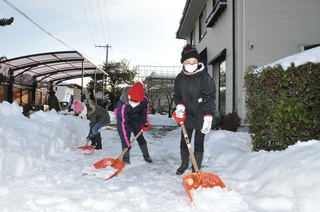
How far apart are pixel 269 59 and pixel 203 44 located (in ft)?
17.6

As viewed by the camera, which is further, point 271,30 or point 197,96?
point 271,30

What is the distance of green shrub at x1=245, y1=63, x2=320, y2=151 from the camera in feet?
10.6

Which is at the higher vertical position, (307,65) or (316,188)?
(307,65)

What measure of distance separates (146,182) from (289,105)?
2164 millimetres

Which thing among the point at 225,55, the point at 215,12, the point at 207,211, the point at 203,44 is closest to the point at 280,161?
the point at 207,211

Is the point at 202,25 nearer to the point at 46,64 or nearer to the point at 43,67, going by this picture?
the point at 46,64

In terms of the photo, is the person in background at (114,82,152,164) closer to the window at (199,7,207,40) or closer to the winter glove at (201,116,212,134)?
the winter glove at (201,116,212,134)

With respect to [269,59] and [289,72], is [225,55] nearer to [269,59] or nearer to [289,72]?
[269,59]

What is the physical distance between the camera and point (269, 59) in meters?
7.74

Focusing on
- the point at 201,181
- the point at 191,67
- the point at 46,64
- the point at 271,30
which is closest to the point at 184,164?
the point at 201,181

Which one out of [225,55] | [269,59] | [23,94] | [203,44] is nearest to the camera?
[269,59]

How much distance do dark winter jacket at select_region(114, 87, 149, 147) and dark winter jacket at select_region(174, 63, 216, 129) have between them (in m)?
0.98

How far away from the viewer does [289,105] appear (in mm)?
3338

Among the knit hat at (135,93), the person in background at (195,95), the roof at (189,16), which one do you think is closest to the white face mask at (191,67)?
the person in background at (195,95)
